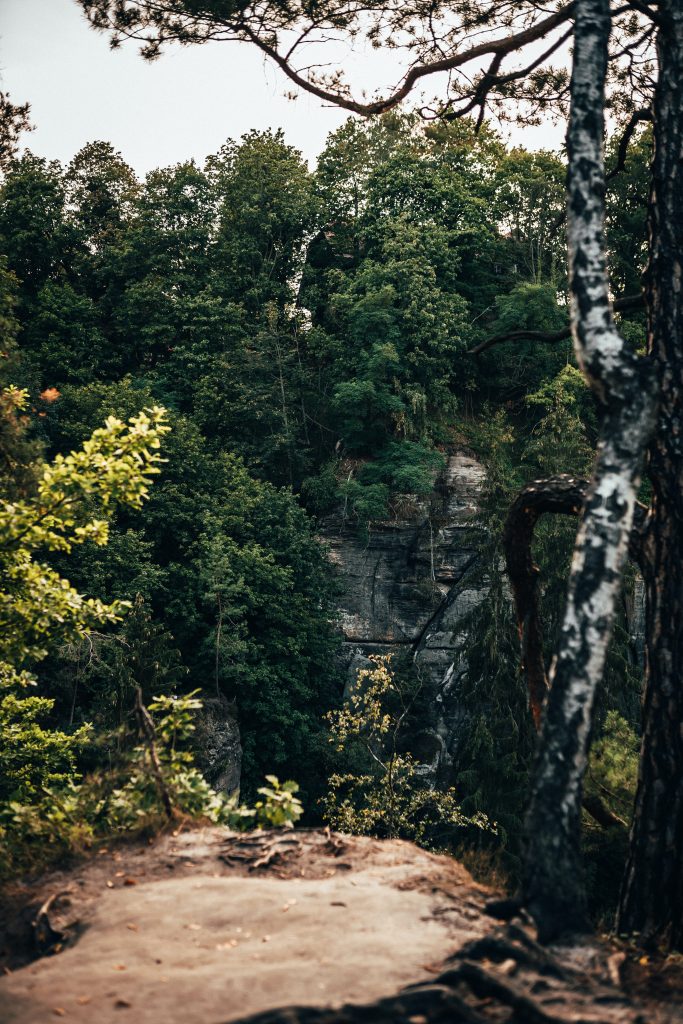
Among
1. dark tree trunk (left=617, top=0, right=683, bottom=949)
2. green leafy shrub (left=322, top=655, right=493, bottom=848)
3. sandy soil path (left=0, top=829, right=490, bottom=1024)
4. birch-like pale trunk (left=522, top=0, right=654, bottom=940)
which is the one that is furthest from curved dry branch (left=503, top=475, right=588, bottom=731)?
green leafy shrub (left=322, top=655, right=493, bottom=848)

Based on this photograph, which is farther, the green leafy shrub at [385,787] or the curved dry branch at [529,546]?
the green leafy shrub at [385,787]

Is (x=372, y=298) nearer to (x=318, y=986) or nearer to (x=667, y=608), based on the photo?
(x=667, y=608)

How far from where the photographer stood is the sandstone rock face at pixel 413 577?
98.6 ft

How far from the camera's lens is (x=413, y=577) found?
31.6 meters

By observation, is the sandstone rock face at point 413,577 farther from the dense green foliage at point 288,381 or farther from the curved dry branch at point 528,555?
the curved dry branch at point 528,555

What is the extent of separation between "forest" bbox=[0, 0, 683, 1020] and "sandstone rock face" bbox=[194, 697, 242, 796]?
18 cm

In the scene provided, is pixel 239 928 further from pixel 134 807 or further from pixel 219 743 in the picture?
pixel 219 743

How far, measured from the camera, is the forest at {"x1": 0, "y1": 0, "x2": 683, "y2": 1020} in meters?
5.66

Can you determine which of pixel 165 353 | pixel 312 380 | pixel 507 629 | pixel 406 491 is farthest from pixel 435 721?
pixel 165 353

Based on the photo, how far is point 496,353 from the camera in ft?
123

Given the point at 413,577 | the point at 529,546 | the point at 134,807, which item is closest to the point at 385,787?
the point at 413,577

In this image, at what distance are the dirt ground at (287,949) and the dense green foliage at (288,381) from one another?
14.3 m

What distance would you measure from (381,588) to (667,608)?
25.9 m

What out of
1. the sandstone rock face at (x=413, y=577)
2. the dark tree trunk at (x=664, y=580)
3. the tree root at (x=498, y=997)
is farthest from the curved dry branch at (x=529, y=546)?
the sandstone rock face at (x=413, y=577)
